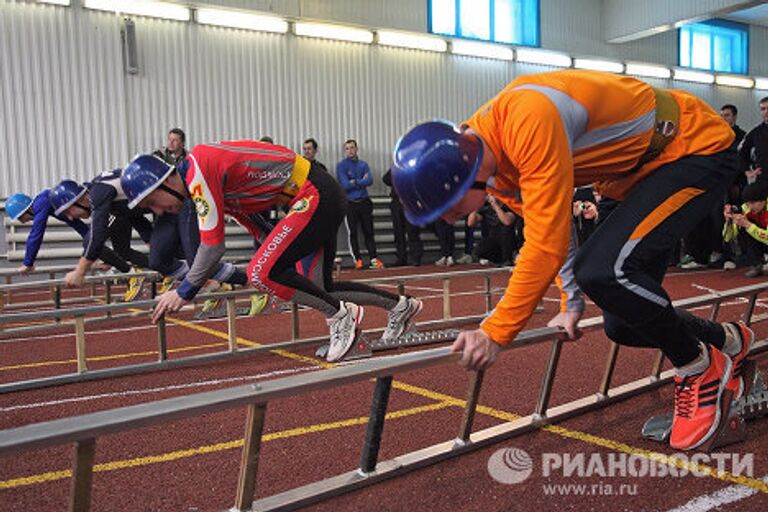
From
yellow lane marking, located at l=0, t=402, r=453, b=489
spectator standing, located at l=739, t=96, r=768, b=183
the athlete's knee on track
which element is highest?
spectator standing, located at l=739, t=96, r=768, b=183

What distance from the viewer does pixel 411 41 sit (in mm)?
15492

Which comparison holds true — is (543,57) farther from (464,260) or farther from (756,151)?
(756,151)

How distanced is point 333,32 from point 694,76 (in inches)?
466

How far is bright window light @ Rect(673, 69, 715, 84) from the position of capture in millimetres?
19828

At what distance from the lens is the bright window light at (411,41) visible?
1512cm

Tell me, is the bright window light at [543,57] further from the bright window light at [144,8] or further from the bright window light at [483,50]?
the bright window light at [144,8]

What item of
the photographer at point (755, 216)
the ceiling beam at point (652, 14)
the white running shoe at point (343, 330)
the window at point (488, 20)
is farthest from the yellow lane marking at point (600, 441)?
the ceiling beam at point (652, 14)

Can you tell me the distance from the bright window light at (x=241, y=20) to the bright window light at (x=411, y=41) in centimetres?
238

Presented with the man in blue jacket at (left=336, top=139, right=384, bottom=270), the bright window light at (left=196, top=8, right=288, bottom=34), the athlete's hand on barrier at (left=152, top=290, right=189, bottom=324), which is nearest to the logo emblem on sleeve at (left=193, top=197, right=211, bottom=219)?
the athlete's hand on barrier at (left=152, top=290, right=189, bottom=324)

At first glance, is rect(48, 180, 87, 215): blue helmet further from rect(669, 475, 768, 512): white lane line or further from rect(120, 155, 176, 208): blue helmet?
rect(669, 475, 768, 512): white lane line

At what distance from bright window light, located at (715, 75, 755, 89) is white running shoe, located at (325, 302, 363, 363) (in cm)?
1981

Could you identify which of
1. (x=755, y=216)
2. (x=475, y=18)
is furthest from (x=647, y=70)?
(x=755, y=216)

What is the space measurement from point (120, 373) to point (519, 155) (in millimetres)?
3650

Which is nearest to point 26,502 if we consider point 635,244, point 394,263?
point 635,244
